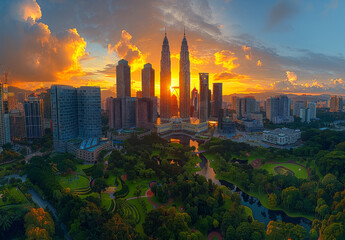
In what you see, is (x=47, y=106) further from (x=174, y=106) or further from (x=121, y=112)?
(x=174, y=106)

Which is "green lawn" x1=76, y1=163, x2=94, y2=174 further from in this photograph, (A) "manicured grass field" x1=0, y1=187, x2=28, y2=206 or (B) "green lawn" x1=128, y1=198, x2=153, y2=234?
(B) "green lawn" x1=128, y1=198, x2=153, y2=234

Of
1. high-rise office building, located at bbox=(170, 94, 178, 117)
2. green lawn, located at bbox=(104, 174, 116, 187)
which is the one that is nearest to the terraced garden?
green lawn, located at bbox=(104, 174, 116, 187)

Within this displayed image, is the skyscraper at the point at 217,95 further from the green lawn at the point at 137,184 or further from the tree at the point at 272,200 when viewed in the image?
the tree at the point at 272,200

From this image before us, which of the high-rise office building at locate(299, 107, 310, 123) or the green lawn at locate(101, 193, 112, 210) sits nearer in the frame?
the green lawn at locate(101, 193, 112, 210)

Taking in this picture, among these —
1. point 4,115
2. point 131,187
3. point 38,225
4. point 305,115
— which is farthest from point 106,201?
point 305,115

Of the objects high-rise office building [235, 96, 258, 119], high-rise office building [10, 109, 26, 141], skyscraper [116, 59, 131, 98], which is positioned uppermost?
skyscraper [116, 59, 131, 98]
